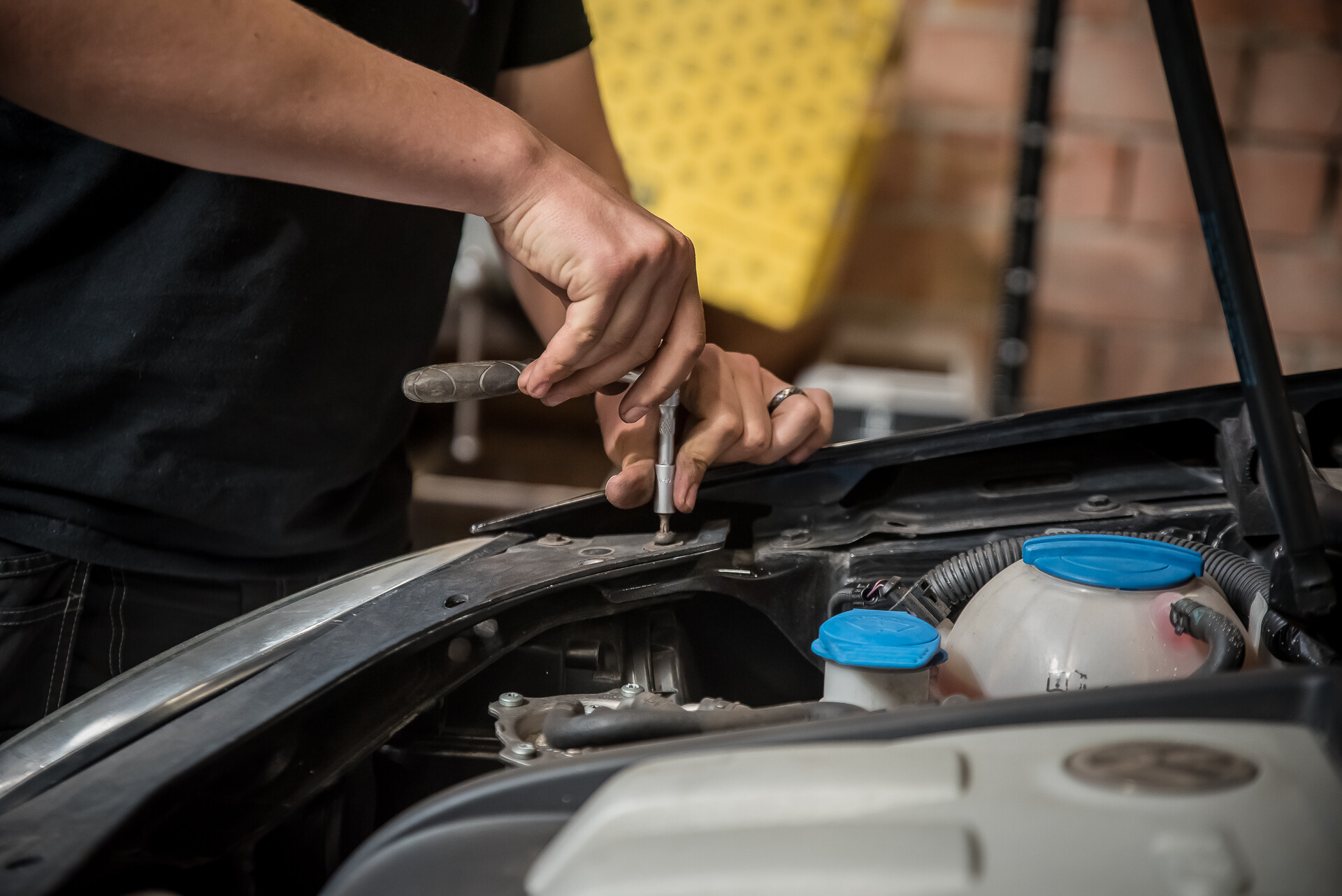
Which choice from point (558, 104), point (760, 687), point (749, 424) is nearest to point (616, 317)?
point (749, 424)

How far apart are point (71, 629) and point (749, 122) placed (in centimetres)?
140

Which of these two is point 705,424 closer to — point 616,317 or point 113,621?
point 616,317

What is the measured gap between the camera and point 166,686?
1.63 ft

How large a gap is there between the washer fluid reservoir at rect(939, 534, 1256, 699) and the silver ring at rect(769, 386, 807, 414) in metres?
0.24

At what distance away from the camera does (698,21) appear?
1.82 meters

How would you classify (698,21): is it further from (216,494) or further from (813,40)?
(216,494)

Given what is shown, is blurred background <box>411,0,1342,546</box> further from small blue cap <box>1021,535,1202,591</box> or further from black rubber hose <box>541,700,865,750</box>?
black rubber hose <box>541,700,865,750</box>

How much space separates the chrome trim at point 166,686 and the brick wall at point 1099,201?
1581 mm

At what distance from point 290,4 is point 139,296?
0.26 meters

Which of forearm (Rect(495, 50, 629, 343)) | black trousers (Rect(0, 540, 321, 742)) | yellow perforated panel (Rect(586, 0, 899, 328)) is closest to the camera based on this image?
black trousers (Rect(0, 540, 321, 742))

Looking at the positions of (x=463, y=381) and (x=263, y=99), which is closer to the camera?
(x=263, y=99)

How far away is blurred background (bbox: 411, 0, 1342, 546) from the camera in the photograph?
5.84ft

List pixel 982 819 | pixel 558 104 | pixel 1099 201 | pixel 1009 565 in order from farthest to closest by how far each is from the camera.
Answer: pixel 1099 201, pixel 558 104, pixel 1009 565, pixel 982 819

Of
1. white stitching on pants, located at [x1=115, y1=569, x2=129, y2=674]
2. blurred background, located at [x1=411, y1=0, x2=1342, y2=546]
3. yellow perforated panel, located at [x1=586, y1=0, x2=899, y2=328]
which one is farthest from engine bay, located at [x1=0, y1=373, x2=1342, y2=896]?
yellow perforated panel, located at [x1=586, y1=0, x2=899, y2=328]
